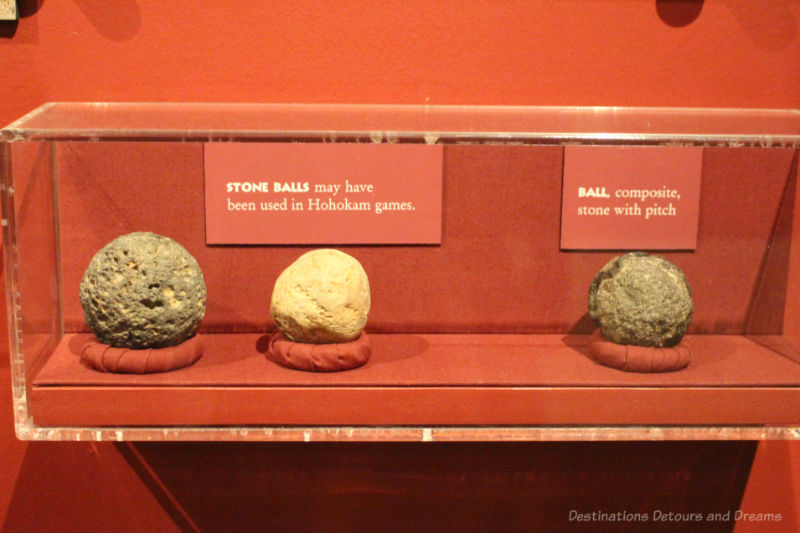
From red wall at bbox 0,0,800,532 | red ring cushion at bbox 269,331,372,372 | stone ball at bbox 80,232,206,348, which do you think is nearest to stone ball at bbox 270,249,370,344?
red ring cushion at bbox 269,331,372,372

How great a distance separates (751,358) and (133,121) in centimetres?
110

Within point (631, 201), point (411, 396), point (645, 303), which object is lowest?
point (411, 396)

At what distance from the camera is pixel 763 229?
1505mm

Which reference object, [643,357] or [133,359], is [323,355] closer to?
[133,359]

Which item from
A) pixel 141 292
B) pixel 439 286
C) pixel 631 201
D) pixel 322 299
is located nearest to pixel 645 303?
pixel 631 201

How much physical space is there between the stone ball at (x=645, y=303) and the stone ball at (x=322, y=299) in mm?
412

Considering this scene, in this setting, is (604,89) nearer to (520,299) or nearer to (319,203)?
(520,299)

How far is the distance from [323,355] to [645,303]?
20.9 inches

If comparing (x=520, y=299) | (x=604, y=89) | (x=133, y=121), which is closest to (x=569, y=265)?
(x=520, y=299)

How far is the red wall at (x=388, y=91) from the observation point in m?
1.51

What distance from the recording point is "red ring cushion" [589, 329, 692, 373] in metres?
1.37

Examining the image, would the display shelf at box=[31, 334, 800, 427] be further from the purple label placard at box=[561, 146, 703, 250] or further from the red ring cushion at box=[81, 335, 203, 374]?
the purple label placard at box=[561, 146, 703, 250]

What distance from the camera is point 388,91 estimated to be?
1544mm

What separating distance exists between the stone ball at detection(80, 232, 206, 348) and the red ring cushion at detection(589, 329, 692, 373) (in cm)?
68
